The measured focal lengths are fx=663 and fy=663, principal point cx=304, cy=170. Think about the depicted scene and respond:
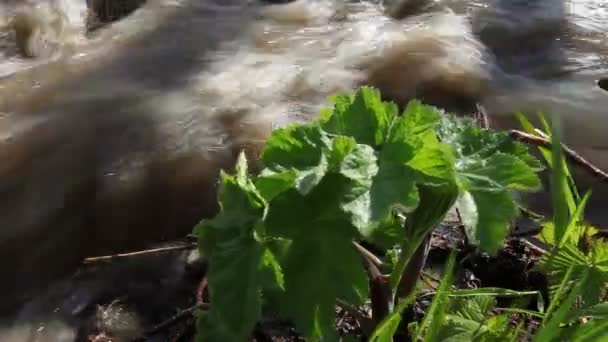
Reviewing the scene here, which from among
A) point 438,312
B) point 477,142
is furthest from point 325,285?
point 477,142

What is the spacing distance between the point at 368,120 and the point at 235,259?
0.34 meters

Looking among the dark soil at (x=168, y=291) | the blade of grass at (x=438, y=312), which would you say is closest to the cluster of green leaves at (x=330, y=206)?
the blade of grass at (x=438, y=312)

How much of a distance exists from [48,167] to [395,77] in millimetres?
1688

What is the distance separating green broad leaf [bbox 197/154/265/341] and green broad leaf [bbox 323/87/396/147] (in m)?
0.21

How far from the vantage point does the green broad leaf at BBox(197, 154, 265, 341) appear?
109 centimetres

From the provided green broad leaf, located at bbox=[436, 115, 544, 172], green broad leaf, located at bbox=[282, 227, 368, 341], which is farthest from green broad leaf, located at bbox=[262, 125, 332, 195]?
green broad leaf, located at bbox=[436, 115, 544, 172]

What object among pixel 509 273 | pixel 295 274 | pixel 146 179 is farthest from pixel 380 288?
pixel 146 179

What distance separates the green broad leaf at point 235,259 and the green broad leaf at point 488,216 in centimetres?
35

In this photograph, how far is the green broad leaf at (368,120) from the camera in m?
1.19

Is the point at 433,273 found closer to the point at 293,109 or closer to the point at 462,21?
the point at 293,109

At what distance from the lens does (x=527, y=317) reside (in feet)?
5.12

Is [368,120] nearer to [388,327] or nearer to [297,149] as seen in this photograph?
[297,149]

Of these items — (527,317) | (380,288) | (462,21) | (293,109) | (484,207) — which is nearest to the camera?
(484,207)

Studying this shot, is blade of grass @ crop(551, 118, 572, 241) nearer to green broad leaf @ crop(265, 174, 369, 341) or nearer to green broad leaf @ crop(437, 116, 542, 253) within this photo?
green broad leaf @ crop(437, 116, 542, 253)
